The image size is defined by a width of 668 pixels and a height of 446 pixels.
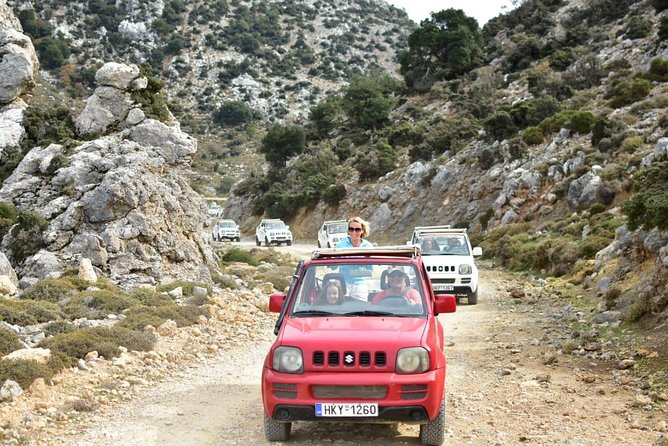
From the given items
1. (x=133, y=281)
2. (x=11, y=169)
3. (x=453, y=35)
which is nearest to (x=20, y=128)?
(x=11, y=169)

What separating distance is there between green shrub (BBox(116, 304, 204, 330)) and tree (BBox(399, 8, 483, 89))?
178 feet

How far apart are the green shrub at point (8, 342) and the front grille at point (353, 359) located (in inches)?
227

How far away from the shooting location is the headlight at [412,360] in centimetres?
617

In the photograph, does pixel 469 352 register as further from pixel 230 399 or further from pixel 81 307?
pixel 81 307

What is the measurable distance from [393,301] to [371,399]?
1.34 meters

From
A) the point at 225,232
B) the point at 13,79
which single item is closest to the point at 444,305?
the point at 13,79

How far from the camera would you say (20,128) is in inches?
945

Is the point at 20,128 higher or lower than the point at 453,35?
lower

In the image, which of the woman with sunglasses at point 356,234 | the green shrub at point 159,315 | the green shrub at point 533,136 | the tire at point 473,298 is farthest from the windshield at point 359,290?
the green shrub at point 533,136

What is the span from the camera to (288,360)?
631 cm

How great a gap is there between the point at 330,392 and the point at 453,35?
63.7 m

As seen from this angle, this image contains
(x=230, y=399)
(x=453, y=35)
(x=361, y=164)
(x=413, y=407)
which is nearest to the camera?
(x=413, y=407)

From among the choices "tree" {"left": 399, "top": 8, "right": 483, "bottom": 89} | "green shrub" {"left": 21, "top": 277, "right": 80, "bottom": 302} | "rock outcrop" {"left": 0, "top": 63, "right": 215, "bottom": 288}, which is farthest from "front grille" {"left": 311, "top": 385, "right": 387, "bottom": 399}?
"tree" {"left": 399, "top": 8, "right": 483, "bottom": 89}

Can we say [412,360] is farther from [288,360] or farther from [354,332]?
[288,360]
